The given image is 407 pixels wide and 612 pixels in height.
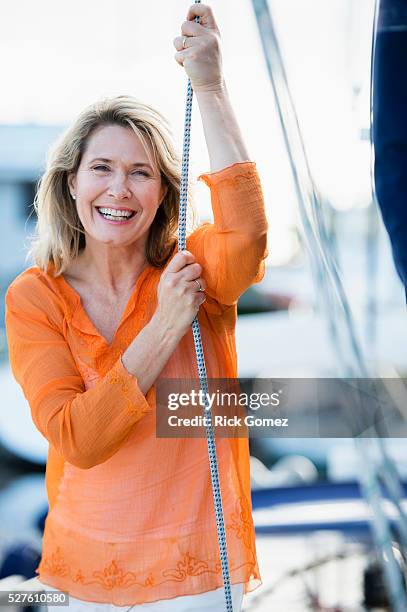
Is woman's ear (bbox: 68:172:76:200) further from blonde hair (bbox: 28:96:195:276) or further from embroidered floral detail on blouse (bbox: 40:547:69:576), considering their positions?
embroidered floral detail on blouse (bbox: 40:547:69:576)

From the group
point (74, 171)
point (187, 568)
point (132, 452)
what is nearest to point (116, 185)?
point (74, 171)

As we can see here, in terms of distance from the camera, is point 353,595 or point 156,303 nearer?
point 156,303

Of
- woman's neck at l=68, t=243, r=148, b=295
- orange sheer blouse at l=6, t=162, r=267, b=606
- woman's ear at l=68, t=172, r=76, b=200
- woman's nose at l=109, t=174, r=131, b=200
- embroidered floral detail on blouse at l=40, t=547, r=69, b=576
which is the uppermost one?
woman's ear at l=68, t=172, r=76, b=200

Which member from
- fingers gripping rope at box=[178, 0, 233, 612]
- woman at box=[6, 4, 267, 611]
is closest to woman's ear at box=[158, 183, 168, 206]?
woman at box=[6, 4, 267, 611]

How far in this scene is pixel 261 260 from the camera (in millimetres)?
1167

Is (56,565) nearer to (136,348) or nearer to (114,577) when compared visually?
(114,577)

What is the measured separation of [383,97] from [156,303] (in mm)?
434

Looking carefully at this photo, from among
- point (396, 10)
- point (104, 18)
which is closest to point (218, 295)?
point (396, 10)

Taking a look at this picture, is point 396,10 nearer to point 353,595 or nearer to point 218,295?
point 218,295

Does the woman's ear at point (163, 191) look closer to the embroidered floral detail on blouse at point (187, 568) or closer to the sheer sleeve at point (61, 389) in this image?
the sheer sleeve at point (61, 389)

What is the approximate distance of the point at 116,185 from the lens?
1.21m

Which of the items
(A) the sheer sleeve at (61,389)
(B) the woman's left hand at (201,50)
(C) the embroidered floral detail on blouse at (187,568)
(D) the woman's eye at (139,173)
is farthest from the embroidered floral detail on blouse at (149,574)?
(B) the woman's left hand at (201,50)

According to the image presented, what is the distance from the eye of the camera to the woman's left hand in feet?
3.65

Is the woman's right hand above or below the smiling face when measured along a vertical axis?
below
